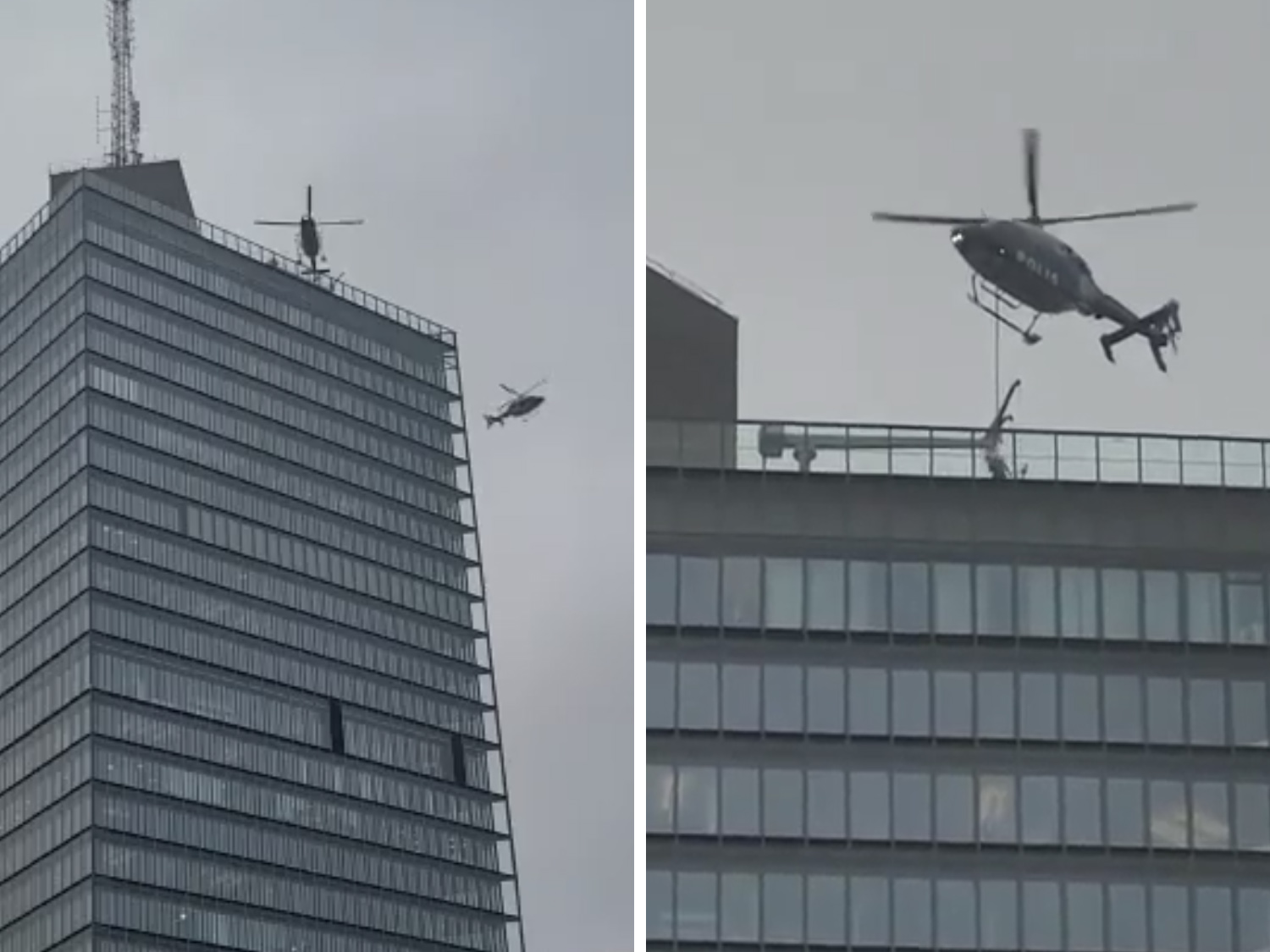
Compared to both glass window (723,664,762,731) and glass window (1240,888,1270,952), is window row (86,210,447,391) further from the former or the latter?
glass window (1240,888,1270,952)

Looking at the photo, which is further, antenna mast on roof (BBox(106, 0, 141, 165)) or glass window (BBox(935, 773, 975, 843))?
antenna mast on roof (BBox(106, 0, 141, 165))

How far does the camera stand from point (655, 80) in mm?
21281

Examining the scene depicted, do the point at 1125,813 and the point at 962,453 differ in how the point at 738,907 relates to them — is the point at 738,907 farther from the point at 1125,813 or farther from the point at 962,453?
the point at 962,453

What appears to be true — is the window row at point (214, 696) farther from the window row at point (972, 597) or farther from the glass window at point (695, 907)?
the glass window at point (695, 907)

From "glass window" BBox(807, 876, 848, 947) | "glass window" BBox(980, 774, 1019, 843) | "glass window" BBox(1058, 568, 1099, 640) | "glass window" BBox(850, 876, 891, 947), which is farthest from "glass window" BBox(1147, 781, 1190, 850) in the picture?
"glass window" BBox(807, 876, 848, 947)

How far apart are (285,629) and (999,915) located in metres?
31.6

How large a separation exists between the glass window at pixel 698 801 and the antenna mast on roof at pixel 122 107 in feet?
104

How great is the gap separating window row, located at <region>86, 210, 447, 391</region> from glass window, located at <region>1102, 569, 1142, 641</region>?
108 ft

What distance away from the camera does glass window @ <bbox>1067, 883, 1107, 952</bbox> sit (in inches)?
918

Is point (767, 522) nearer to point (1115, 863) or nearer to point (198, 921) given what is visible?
point (1115, 863)

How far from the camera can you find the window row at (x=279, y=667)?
167ft

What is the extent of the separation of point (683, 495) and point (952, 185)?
4244 millimetres

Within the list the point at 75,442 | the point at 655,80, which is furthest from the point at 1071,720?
the point at 75,442

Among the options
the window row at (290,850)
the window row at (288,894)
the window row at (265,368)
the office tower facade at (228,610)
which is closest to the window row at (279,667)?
the office tower facade at (228,610)
